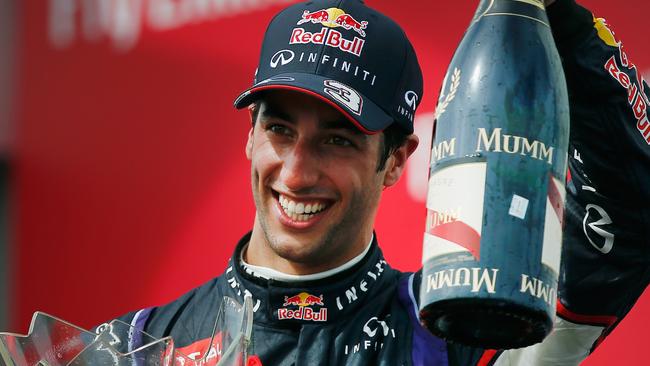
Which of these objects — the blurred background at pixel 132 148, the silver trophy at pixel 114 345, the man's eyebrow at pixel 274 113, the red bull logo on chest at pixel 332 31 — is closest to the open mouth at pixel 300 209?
the man's eyebrow at pixel 274 113

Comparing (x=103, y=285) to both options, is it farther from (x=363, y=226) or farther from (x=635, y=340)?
(x=363, y=226)

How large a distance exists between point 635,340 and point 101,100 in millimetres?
2311

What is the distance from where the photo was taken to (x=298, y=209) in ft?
5.97

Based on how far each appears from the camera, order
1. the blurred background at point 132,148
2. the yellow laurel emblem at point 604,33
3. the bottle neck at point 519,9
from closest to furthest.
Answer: the bottle neck at point 519,9, the yellow laurel emblem at point 604,33, the blurred background at point 132,148

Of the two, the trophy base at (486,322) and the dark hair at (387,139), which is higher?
the dark hair at (387,139)

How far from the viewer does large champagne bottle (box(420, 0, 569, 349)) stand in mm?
1253

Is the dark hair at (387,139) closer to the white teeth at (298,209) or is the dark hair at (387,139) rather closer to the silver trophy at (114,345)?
the white teeth at (298,209)

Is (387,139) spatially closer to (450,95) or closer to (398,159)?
(398,159)

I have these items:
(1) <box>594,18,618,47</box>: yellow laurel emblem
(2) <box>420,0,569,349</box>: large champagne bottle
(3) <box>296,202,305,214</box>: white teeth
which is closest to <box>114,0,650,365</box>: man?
(3) <box>296,202,305,214</box>: white teeth

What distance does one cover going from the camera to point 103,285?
164 inches

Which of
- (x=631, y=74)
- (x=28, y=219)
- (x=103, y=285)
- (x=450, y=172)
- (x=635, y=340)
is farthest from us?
(x=28, y=219)

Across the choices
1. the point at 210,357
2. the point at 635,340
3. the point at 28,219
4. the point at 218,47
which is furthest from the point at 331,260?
the point at 28,219

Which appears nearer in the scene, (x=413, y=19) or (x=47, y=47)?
(x=413, y=19)

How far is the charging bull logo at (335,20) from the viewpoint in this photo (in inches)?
73.5
